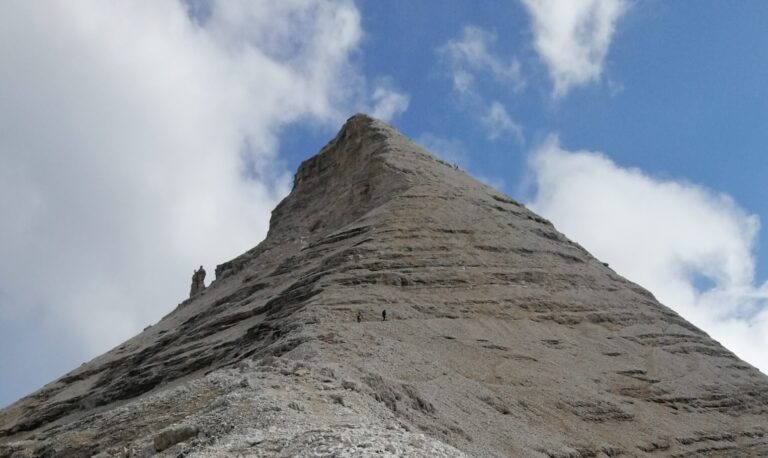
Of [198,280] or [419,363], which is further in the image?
[198,280]

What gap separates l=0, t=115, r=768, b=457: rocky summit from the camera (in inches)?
646

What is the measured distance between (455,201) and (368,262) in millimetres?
7678

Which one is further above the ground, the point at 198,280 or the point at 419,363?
the point at 198,280

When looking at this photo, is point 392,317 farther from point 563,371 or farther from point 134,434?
point 134,434

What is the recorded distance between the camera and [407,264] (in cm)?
2848

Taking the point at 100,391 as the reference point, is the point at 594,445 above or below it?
below

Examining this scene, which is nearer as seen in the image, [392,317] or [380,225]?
[392,317]

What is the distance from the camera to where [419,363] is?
2223 centimetres

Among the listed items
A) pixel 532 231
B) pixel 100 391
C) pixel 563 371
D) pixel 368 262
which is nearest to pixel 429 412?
pixel 563 371

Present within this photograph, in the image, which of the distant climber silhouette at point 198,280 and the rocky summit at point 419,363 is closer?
the rocky summit at point 419,363

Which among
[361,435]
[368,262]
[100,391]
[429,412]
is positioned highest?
[368,262]

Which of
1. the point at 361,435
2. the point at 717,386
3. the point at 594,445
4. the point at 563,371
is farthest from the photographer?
the point at 717,386

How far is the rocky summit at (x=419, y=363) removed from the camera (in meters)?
16.4

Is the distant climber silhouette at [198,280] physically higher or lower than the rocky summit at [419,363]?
higher
